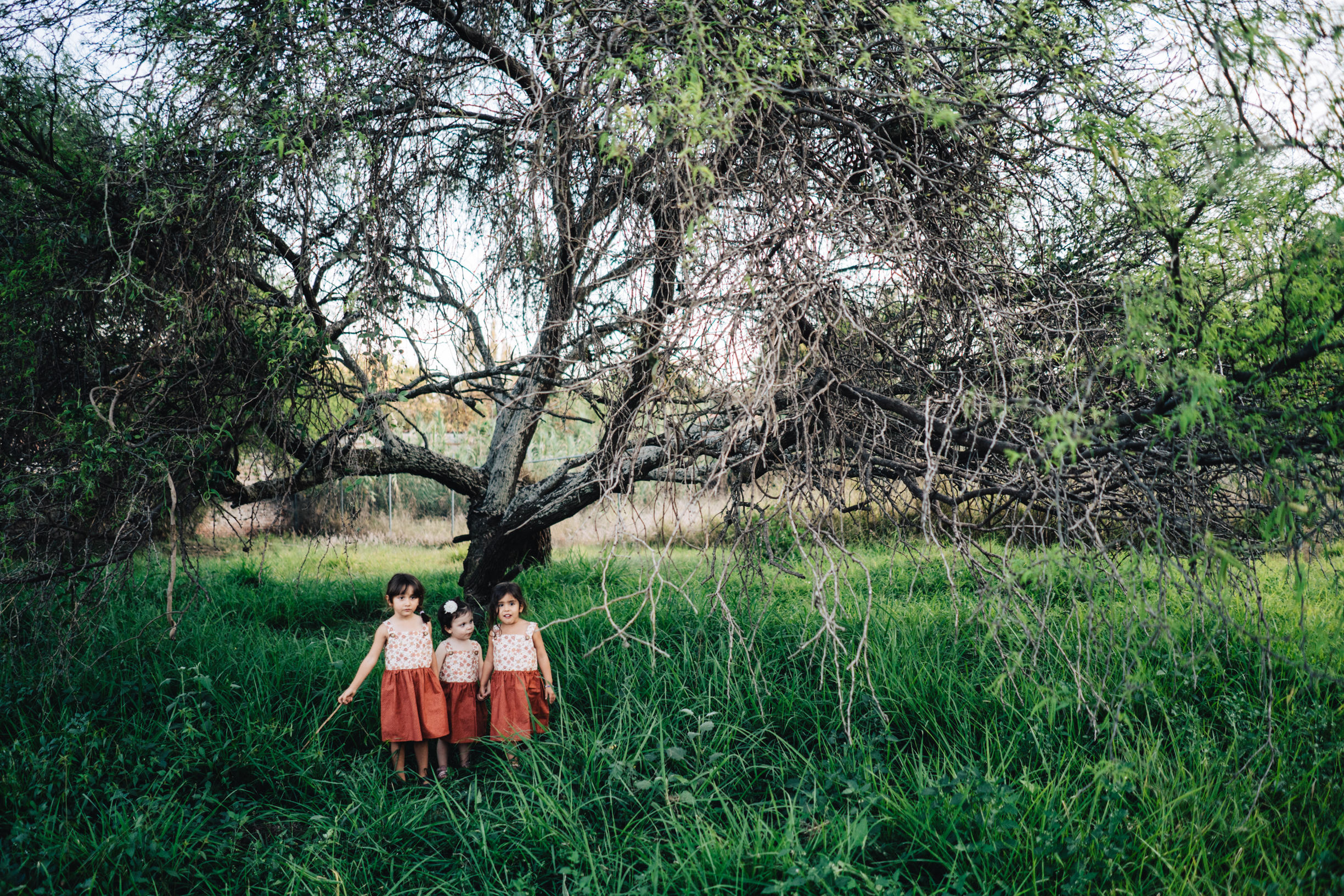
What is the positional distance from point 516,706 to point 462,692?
297 mm

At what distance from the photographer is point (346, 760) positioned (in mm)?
3676

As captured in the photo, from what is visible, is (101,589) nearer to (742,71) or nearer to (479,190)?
(479,190)

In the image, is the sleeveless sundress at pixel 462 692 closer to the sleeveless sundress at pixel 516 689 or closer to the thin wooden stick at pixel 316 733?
the sleeveless sundress at pixel 516 689

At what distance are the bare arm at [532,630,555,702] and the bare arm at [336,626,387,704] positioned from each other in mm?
748

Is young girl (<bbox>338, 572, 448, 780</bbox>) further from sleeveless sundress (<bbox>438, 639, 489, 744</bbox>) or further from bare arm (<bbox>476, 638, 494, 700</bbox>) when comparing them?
bare arm (<bbox>476, 638, 494, 700</bbox>)

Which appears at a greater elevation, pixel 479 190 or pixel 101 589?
pixel 479 190

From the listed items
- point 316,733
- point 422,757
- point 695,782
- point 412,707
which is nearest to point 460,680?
point 412,707

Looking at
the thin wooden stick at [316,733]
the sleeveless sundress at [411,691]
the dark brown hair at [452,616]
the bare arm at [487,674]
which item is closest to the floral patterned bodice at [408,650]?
the sleeveless sundress at [411,691]

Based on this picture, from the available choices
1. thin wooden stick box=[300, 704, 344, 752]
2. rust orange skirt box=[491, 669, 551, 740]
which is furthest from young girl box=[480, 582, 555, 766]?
thin wooden stick box=[300, 704, 344, 752]

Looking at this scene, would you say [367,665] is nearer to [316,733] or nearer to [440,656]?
[440,656]

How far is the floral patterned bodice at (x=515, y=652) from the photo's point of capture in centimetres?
360

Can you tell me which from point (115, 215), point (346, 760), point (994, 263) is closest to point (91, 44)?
point (115, 215)

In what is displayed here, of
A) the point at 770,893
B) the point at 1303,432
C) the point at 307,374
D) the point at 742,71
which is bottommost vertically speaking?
the point at 770,893

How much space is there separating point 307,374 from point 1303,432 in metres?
4.64
